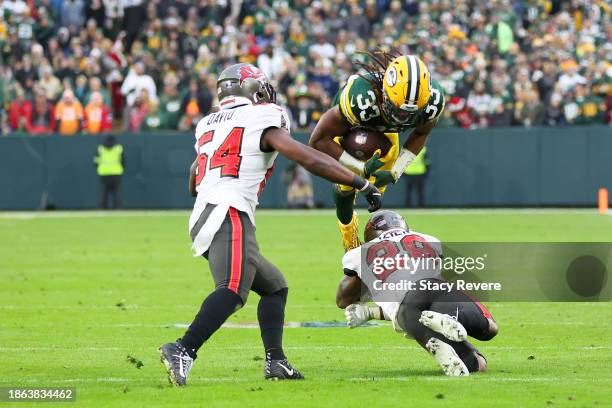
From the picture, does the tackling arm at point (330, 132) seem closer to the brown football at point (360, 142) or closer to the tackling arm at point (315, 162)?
the brown football at point (360, 142)

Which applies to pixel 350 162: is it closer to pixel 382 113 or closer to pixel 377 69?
pixel 382 113

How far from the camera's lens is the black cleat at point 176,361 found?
7.23 meters

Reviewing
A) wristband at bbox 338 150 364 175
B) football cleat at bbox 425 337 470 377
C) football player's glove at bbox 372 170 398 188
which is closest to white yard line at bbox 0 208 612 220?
wristband at bbox 338 150 364 175

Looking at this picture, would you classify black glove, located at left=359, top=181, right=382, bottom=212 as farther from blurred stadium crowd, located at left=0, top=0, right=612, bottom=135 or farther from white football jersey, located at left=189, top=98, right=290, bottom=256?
blurred stadium crowd, located at left=0, top=0, right=612, bottom=135

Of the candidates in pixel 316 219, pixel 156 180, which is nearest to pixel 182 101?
pixel 156 180

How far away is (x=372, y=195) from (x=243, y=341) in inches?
106

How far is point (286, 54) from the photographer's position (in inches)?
1044

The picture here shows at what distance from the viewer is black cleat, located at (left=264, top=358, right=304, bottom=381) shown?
25.2 ft

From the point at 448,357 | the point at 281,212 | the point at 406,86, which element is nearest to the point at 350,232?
the point at 406,86

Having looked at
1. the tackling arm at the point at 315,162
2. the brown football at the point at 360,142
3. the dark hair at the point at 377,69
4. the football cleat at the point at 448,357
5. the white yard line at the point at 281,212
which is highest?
the dark hair at the point at 377,69

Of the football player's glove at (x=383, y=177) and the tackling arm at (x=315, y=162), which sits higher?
the tackling arm at (x=315, y=162)

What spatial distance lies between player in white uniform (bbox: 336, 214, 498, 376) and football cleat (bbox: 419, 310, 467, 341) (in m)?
0.02

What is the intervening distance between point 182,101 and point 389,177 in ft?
54.9

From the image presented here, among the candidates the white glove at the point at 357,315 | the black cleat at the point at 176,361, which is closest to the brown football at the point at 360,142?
the white glove at the point at 357,315
